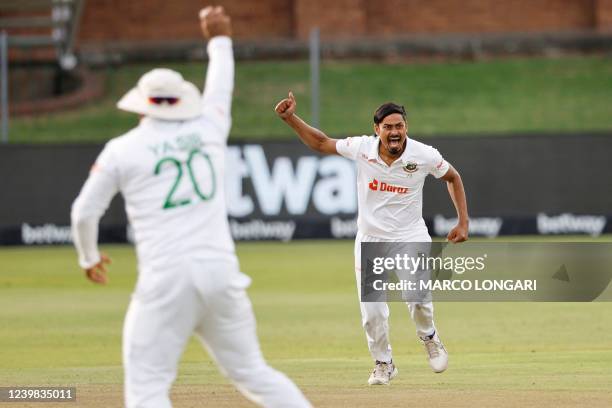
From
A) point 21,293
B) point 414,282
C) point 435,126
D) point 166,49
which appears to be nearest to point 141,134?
point 414,282

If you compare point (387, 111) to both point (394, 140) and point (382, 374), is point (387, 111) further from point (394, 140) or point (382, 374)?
point (382, 374)

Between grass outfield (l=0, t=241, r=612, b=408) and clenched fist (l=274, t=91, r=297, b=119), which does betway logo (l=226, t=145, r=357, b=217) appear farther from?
clenched fist (l=274, t=91, r=297, b=119)

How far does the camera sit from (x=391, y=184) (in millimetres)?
10688

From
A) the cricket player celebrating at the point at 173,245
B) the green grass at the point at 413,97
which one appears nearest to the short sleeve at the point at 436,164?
the cricket player celebrating at the point at 173,245

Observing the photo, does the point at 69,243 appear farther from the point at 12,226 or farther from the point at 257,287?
the point at 257,287

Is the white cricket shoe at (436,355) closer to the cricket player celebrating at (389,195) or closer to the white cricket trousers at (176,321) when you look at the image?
the cricket player celebrating at (389,195)

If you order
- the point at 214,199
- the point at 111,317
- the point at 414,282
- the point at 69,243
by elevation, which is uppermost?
the point at 214,199

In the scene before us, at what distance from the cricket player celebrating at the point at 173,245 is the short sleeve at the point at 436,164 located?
356 centimetres

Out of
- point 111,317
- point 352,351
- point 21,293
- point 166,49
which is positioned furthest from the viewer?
point 166,49

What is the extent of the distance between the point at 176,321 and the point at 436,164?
13.4 feet

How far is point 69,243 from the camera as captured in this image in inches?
965

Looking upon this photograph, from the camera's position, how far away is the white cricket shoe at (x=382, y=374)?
34.4 feet

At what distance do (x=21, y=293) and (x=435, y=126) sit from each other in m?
13.1

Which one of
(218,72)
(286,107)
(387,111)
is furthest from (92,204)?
(387,111)
